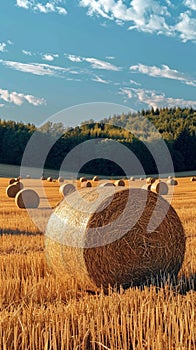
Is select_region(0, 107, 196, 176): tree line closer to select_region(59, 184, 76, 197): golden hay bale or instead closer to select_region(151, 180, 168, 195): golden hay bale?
select_region(151, 180, 168, 195): golden hay bale

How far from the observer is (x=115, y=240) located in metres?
6.63

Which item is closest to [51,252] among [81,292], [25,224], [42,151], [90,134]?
[81,292]

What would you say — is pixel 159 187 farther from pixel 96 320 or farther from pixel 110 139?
pixel 96 320

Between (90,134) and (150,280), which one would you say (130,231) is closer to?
(150,280)

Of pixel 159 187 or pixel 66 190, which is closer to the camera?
pixel 66 190

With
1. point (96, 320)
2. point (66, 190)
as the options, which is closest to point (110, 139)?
point (66, 190)

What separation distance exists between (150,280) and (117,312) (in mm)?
1765

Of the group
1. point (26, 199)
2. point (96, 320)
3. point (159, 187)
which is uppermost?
point (159, 187)

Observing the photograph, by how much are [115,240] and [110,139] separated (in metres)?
44.2

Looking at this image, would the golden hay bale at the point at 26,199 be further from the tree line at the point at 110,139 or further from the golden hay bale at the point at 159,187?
the tree line at the point at 110,139

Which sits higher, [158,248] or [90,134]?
[90,134]

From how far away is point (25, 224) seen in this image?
1326 centimetres

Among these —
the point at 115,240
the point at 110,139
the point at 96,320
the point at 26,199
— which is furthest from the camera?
the point at 110,139

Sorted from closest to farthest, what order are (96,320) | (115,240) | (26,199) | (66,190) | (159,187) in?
1. (96,320)
2. (115,240)
3. (26,199)
4. (66,190)
5. (159,187)
